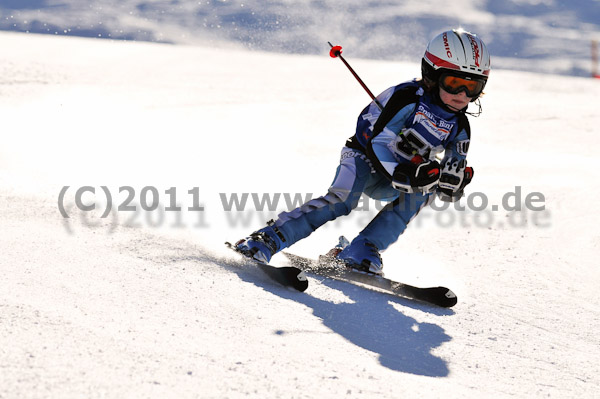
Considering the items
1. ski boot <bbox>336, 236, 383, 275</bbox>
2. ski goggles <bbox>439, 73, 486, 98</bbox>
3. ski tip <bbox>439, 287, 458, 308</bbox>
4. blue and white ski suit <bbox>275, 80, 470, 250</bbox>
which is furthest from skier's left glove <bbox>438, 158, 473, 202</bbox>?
ski tip <bbox>439, 287, 458, 308</bbox>

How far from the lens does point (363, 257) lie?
175 inches

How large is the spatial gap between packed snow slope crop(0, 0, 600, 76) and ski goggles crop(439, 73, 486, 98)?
12029 millimetres

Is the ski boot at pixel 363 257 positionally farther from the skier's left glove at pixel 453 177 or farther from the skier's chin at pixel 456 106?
the skier's chin at pixel 456 106

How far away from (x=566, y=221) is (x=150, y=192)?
3.54 m

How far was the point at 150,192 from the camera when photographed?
20.0ft

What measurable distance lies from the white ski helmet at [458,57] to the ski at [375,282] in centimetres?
128

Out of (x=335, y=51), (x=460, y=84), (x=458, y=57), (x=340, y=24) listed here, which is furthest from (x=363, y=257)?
(x=340, y=24)

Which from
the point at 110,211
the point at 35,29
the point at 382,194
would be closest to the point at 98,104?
the point at 110,211

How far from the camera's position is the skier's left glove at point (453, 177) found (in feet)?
14.8

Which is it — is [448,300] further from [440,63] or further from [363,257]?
[440,63]

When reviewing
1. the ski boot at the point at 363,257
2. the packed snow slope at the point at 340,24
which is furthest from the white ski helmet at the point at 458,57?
the packed snow slope at the point at 340,24

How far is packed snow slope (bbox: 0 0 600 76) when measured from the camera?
16.9 meters

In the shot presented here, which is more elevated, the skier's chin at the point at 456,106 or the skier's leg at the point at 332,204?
the skier's chin at the point at 456,106

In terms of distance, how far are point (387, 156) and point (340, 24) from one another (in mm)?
14983
